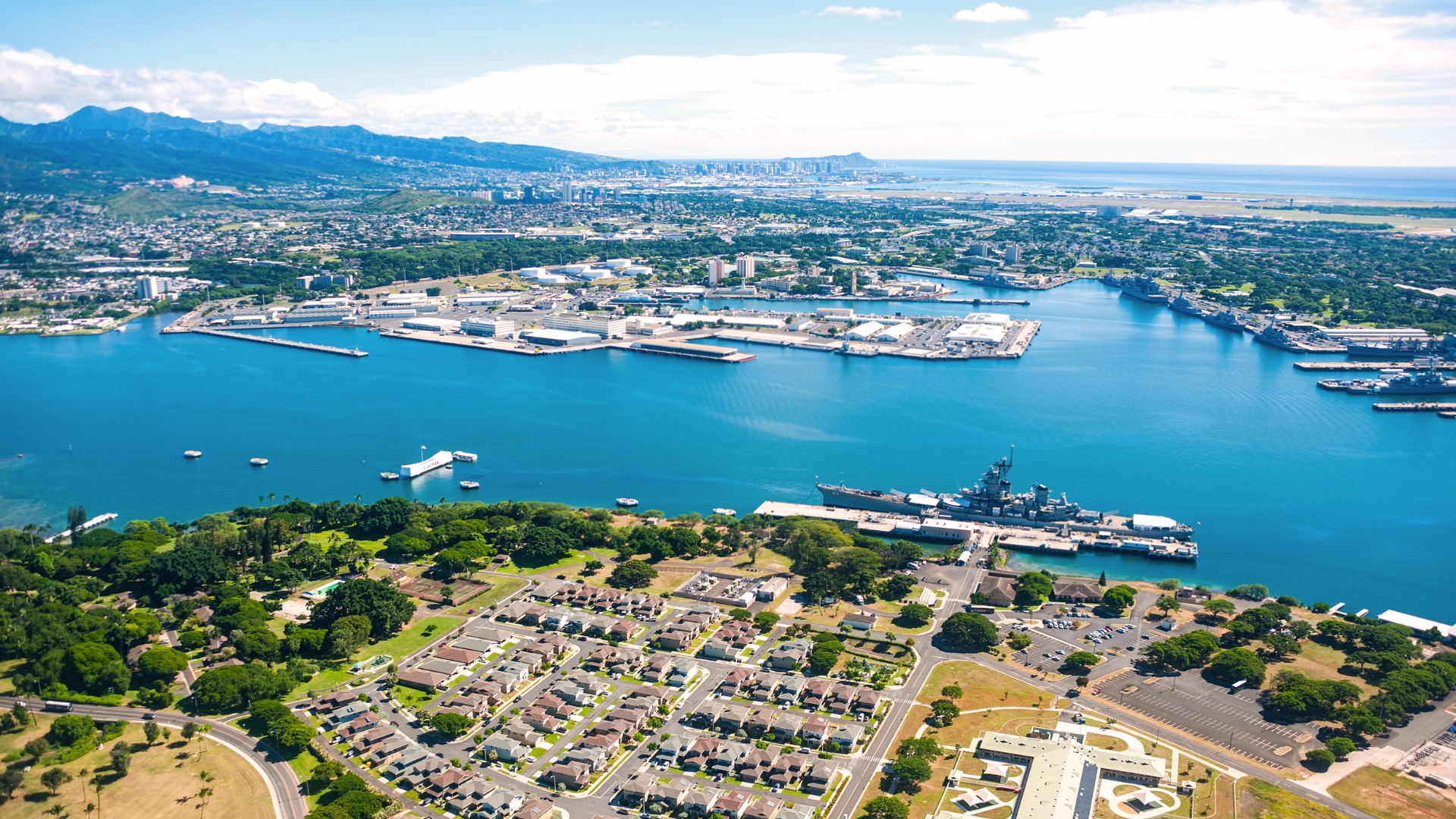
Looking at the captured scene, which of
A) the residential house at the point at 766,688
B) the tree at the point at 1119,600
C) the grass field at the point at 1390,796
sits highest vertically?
the tree at the point at 1119,600

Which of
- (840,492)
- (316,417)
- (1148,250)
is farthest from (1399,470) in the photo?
(1148,250)

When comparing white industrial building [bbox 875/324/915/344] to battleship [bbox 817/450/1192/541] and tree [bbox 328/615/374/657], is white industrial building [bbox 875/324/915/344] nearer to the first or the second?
battleship [bbox 817/450/1192/541]

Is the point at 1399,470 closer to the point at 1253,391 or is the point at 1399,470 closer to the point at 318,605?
the point at 1253,391

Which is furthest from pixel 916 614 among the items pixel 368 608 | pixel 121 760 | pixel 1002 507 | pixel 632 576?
pixel 121 760

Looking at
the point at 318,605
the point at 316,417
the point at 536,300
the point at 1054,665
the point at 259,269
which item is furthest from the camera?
the point at 259,269

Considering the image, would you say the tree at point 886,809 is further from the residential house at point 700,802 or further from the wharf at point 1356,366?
the wharf at point 1356,366

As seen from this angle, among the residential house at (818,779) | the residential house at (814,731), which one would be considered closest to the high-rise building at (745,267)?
the residential house at (814,731)

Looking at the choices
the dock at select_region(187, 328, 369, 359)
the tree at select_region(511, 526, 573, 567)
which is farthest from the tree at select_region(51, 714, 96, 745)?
the dock at select_region(187, 328, 369, 359)
